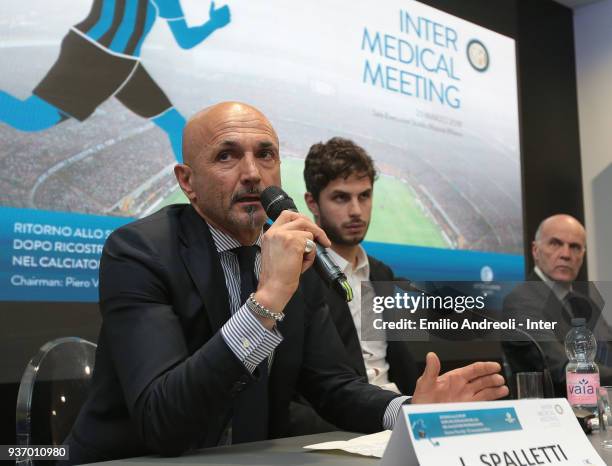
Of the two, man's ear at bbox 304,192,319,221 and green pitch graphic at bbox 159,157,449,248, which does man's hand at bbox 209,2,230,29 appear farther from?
green pitch graphic at bbox 159,157,449,248

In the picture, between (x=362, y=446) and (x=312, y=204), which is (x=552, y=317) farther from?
(x=312, y=204)

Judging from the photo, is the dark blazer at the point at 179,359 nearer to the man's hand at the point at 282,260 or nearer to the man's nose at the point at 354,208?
the man's hand at the point at 282,260

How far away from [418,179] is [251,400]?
2.58 meters

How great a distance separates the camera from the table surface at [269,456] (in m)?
1.11

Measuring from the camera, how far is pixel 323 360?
5.38 feet

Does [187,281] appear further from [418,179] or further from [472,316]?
[418,179]

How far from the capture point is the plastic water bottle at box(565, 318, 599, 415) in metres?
1.58

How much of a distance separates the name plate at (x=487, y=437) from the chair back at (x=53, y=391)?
1125 millimetres

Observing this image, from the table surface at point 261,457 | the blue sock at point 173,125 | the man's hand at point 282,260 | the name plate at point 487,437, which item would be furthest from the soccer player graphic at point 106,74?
the name plate at point 487,437

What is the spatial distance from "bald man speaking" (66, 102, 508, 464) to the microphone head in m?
0.07

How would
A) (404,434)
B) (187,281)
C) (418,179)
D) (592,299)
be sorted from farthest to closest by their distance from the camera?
(418,179) → (592,299) → (187,281) → (404,434)

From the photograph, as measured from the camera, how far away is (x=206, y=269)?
1473mm

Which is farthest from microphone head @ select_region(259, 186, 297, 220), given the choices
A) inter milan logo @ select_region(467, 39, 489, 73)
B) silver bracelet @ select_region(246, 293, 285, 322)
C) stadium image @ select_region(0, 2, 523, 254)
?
inter milan logo @ select_region(467, 39, 489, 73)

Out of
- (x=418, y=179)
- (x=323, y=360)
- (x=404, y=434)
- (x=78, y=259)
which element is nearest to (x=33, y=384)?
(x=323, y=360)
